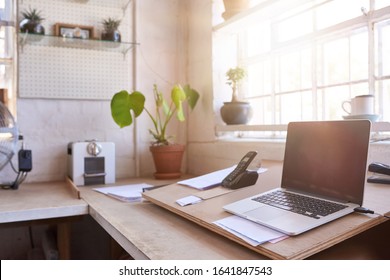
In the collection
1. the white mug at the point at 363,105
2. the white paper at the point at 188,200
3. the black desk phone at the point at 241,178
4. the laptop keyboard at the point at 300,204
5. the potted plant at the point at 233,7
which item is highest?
the potted plant at the point at 233,7

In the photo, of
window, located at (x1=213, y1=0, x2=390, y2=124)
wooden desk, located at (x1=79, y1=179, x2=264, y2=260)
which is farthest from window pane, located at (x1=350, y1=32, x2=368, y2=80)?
wooden desk, located at (x1=79, y1=179, x2=264, y2=260)

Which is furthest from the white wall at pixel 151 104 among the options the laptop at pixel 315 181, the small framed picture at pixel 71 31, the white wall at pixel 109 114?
the laptop at pixel 315 181

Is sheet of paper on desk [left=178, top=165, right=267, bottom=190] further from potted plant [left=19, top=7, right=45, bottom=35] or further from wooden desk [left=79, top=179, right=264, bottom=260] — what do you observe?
potted plant [left=19, top=7, right=45, bottom=35]

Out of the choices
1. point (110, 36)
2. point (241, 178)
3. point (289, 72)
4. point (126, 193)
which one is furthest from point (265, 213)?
point (110, 36)

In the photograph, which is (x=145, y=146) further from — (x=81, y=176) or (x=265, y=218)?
(x=265, y=218)

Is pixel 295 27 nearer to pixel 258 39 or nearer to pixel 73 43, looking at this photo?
pixel 258 39

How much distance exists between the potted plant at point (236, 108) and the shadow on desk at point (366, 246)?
1.09 metres

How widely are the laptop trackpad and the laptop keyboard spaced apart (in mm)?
23

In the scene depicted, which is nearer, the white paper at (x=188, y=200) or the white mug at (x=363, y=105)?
the white paper at (x=188, y=200)

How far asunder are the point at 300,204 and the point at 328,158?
144 mm

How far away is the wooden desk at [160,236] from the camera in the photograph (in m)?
0.76

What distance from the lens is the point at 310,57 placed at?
1.64 m

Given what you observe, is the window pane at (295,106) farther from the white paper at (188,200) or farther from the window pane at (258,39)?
the white paper at (188,200)
